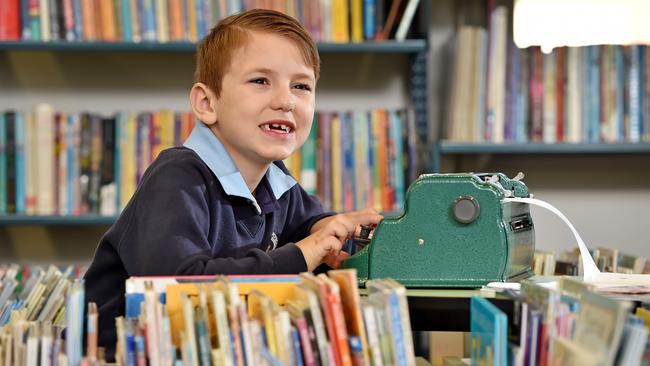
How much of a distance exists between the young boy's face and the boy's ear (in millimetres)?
27

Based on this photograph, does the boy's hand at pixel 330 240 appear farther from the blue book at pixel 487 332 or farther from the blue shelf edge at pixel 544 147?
the blue shelf edge at pixel 544 147

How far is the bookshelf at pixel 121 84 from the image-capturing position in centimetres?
323

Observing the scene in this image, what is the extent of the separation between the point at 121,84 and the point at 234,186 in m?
1.62

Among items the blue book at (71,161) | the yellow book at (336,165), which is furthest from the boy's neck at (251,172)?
the blue book at (71,161)

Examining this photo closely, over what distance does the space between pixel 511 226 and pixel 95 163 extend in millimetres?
1746

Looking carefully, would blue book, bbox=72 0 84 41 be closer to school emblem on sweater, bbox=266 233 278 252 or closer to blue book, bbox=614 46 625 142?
school emblem on sweater, bbox=266 233 278 252

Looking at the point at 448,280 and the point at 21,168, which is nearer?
the point at 448,280

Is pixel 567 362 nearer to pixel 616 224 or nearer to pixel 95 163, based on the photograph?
pixel 95 163

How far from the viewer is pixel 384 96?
130 inches

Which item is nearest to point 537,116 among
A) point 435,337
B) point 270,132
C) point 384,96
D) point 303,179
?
point 384,96

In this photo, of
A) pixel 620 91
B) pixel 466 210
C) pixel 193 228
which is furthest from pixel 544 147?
pixel 193 228

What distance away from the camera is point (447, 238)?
1.51 metres

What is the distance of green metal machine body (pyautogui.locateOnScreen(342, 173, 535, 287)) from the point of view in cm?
150

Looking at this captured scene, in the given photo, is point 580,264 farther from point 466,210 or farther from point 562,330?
point 562,330
